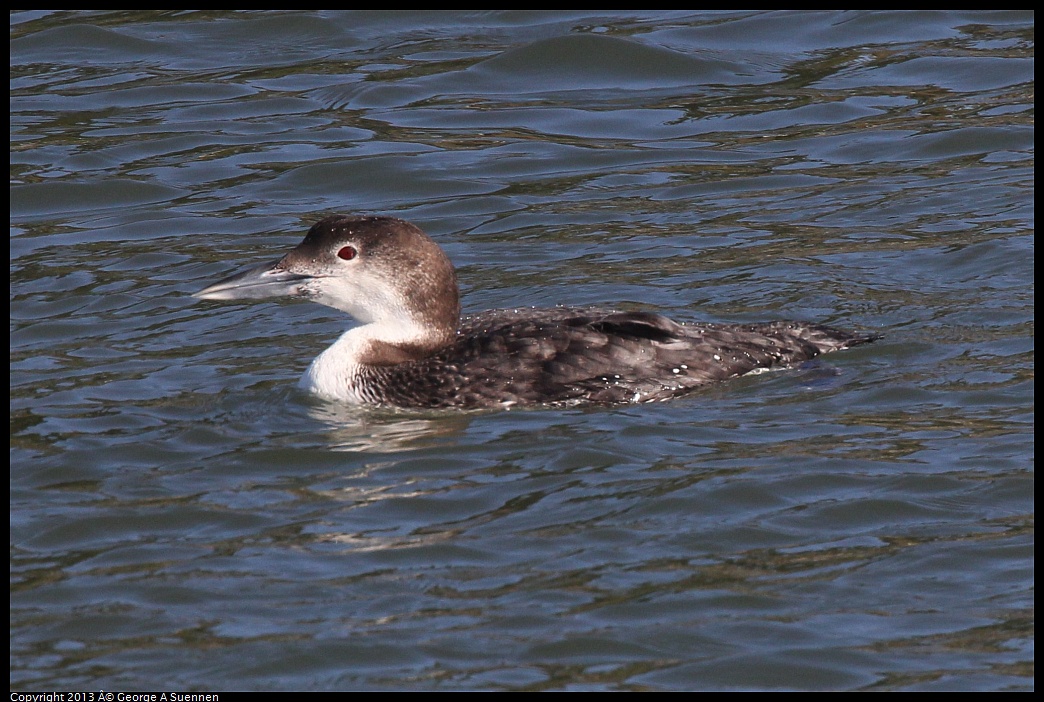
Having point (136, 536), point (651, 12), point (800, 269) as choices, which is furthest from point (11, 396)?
point (651, 12)

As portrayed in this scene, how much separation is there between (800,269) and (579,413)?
234cm

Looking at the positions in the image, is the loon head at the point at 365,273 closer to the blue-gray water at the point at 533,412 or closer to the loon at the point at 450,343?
the loon at the point at 450,343

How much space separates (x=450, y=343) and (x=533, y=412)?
578 mm

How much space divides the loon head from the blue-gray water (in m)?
0.47

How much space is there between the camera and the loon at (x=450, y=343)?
7129mm

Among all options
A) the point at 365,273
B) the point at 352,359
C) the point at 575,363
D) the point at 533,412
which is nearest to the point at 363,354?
the point at 352,359

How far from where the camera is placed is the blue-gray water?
5.07 meters

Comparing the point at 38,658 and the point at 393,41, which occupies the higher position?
the point at 393,41

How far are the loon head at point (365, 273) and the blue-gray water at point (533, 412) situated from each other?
47 cm

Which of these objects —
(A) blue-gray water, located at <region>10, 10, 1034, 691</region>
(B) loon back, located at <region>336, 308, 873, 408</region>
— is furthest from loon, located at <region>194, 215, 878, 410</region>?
(A) blue-gray water, located at <region>10, 10, 1034, 691</region>

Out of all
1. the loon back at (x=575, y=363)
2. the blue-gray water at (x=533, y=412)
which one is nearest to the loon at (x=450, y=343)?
the loon back at (x=575, y=363)

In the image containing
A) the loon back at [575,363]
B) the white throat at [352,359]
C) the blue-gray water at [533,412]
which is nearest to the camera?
the blue-gray water at [533,412]

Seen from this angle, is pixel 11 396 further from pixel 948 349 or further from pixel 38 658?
pixel 948 349

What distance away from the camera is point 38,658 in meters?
4.97
